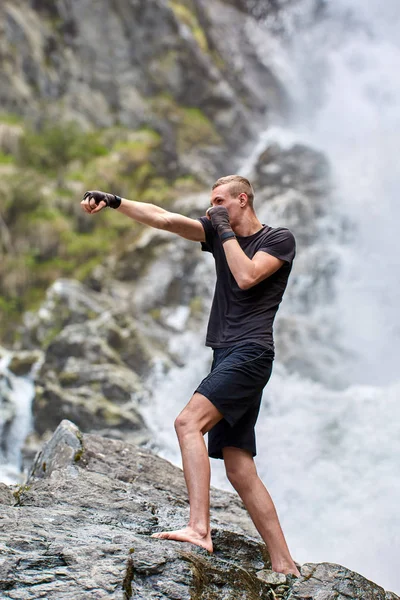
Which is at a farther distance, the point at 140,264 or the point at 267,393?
the point at 140,264

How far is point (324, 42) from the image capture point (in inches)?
981

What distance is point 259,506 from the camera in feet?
10.4

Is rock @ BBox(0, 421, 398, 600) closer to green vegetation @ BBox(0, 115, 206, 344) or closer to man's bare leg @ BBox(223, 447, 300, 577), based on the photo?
man's bare leg @ BBox(223, 447, 300, 577)

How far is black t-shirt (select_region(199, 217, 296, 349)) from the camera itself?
3.29 meters

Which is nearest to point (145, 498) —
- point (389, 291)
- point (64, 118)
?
point (389, 291)

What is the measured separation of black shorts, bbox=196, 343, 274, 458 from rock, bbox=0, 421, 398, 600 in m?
0.52

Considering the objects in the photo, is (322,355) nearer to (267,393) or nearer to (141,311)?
(267,393)

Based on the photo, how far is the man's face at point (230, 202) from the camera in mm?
3512

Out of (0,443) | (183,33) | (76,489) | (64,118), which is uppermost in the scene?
(183,33)

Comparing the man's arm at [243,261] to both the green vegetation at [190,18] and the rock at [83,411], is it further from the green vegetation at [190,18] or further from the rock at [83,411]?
the green vegetation at [190,18]

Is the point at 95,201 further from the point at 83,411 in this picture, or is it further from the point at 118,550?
the point at 83,411

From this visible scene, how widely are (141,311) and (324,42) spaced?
1699cm

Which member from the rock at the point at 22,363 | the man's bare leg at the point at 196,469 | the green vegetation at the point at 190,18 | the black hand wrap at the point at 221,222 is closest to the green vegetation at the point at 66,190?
the rock at the point at 22,363

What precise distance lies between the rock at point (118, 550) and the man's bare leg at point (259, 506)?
11 centimetres
